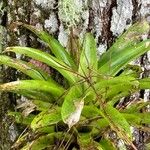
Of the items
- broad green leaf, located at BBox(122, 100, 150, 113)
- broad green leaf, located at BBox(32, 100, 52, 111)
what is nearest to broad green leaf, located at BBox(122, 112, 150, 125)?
broad green leaf, located at BBox(122, 100, 150, 113)

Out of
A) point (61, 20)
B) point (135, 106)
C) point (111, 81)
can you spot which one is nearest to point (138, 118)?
point (135, 106)

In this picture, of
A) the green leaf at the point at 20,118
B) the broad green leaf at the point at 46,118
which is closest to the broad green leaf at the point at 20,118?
the green leaf at the point at 20,118

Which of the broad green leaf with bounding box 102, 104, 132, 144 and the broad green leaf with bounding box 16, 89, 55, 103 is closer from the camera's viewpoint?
the broad green leaf with bounding box 102, 104, 132, 144

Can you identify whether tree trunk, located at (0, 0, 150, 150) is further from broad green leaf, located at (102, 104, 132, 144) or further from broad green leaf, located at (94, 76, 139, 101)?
broad green leaf, located at (102, 104, 132, 144)

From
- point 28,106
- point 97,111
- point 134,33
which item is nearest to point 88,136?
point 97,111

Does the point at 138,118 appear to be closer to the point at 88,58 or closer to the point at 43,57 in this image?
the point at 88,58

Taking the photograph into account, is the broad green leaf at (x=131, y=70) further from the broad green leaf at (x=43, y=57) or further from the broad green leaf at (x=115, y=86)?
the broad green leaf at (x=43, y=57)
